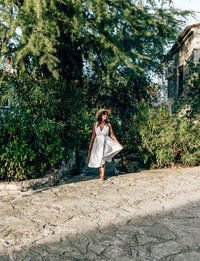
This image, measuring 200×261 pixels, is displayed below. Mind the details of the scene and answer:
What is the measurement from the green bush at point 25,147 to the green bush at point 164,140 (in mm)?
2741

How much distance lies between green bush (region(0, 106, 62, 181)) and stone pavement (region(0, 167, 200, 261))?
48cm

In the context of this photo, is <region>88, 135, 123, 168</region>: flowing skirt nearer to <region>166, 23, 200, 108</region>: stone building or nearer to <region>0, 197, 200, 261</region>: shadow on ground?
<region>0, 197, 200, 261</region>: shadow on ground

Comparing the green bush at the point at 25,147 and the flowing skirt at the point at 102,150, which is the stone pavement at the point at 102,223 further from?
the flowing skirt at the point at 102,150

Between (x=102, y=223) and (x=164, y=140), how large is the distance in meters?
4.11

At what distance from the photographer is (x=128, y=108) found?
10.6m

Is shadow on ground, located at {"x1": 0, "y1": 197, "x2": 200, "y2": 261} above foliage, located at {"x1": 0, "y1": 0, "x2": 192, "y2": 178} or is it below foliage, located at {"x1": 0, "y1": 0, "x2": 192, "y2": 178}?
below

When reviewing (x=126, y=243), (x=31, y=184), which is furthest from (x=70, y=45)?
(x=126, y=243)

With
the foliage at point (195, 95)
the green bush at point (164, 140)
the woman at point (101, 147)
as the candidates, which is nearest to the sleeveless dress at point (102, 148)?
the woman at point (101, 147)

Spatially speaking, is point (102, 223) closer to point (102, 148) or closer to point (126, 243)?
point (126, 243)

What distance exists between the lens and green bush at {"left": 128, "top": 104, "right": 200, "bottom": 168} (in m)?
7.23

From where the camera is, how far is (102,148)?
20.1ft

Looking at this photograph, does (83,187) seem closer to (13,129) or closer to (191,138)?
(13,129)

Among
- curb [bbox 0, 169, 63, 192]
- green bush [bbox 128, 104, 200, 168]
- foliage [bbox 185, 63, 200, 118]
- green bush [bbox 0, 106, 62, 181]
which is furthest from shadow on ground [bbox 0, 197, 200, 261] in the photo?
foliage [bbox 185, 63, 200, 118]

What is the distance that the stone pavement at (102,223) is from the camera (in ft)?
9.39
